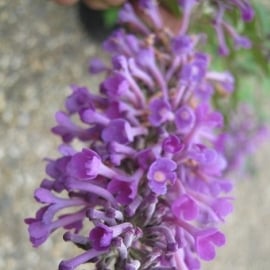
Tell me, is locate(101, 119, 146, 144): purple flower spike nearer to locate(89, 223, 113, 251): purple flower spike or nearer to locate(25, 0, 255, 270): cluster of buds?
locate(25, 0, 255, 270): cluster of buds

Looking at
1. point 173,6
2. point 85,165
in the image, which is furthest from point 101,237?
point 173,6

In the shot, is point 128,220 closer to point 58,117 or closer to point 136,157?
point 136,157

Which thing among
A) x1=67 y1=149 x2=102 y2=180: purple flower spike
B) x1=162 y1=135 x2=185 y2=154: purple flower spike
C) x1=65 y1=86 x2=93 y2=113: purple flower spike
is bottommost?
x1=162 y1=135 x2=185 y2=154: purple flower spike

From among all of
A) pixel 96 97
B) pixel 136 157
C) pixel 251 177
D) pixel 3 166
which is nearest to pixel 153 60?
pixel 96 97

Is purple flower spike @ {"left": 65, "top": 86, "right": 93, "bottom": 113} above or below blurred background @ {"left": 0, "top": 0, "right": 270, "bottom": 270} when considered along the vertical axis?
above

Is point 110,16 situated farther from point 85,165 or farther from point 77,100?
point 85,165

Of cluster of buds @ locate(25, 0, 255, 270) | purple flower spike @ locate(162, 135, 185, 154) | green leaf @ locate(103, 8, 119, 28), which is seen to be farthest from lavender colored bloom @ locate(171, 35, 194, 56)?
green leaf @ locate(103, 8, 119, 28)
